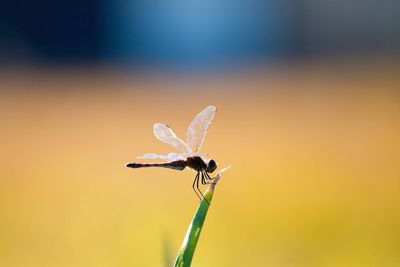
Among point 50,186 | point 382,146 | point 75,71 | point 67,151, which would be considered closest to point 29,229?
point 50,186

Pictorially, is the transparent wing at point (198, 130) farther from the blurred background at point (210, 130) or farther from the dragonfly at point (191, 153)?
the blurred background at point (210, 130)

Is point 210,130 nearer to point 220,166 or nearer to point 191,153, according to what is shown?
point 220,166

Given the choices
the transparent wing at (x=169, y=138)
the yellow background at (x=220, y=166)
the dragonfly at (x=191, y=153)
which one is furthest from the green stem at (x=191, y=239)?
the transparent wing at (x=169, y=138)

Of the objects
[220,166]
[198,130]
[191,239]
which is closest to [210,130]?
[220,166]

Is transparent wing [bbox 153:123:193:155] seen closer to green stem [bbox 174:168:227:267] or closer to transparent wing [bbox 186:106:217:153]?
transparent wing [bbox 186:106:217:153]

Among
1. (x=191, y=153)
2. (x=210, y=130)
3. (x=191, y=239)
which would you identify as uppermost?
(x=191, y=239)

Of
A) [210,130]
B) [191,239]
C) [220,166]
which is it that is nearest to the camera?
[191,239]

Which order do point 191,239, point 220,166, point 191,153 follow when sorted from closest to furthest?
point 191,239
point 191,153
point 220,166
